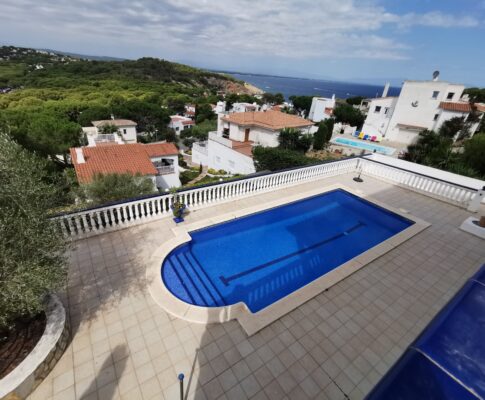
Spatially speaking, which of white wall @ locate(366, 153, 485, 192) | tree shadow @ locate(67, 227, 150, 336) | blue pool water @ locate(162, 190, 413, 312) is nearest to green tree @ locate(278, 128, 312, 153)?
white wall @ locate(366, 153, 485, 192)

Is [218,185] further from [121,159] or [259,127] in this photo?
[259,127]

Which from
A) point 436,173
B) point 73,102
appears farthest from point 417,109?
point 73,102

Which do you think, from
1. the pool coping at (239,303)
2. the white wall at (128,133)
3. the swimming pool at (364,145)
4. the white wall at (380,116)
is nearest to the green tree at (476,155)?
the pool coping at (239,303)

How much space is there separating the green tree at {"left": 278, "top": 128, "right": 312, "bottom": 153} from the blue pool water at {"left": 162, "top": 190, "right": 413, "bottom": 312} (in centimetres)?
1506

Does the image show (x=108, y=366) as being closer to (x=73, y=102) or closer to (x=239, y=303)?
(x=239, y=303)

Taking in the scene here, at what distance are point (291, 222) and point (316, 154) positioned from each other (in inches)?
795

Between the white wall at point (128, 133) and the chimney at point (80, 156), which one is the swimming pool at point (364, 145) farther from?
the white wall at point (128, 133)

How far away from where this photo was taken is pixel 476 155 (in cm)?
1581

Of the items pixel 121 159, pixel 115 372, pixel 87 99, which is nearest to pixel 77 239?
pixel 115 372

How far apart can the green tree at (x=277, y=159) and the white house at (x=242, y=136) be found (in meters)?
2.94

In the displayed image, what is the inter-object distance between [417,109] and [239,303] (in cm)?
3931

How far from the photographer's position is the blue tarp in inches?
80.1

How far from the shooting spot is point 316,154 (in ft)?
89.6

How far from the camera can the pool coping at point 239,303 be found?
4.69 m
